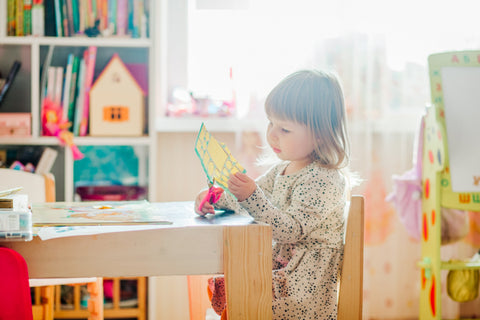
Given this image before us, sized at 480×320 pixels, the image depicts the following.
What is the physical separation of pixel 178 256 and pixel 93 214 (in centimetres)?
26

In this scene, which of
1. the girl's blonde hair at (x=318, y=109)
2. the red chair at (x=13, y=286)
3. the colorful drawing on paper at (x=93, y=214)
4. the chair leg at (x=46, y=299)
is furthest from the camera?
the chair leg at (x=46, y=299)

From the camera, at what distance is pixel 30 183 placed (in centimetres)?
161

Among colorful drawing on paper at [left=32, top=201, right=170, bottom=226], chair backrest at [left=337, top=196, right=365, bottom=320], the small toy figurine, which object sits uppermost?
the small toy figurine

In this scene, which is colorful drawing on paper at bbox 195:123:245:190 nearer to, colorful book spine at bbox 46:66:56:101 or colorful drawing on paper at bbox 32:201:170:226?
colorful drawing on paper at bbox 32:201:170:226

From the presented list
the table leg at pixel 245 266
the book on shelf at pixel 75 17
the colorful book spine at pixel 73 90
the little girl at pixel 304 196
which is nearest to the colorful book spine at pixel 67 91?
the colorful book spine at pixel 73 90

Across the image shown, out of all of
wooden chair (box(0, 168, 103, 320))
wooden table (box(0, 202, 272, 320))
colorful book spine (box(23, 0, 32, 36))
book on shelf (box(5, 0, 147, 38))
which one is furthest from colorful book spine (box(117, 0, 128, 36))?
wooden table (box(0, 202, 272, 320))

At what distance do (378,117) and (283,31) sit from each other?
20.6 inches

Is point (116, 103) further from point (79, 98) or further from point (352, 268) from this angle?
point (352, 268)

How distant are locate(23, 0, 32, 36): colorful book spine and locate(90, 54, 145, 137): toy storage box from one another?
0.31 metres

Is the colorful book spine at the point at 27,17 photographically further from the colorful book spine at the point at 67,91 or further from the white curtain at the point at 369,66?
the white curtain at the point at 369,66

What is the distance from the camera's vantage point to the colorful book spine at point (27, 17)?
195 centimetres

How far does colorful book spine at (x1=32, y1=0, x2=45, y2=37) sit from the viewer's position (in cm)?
194

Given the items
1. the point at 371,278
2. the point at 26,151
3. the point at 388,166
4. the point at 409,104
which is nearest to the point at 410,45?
the point at 409,104

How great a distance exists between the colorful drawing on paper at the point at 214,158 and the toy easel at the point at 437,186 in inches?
29.9
